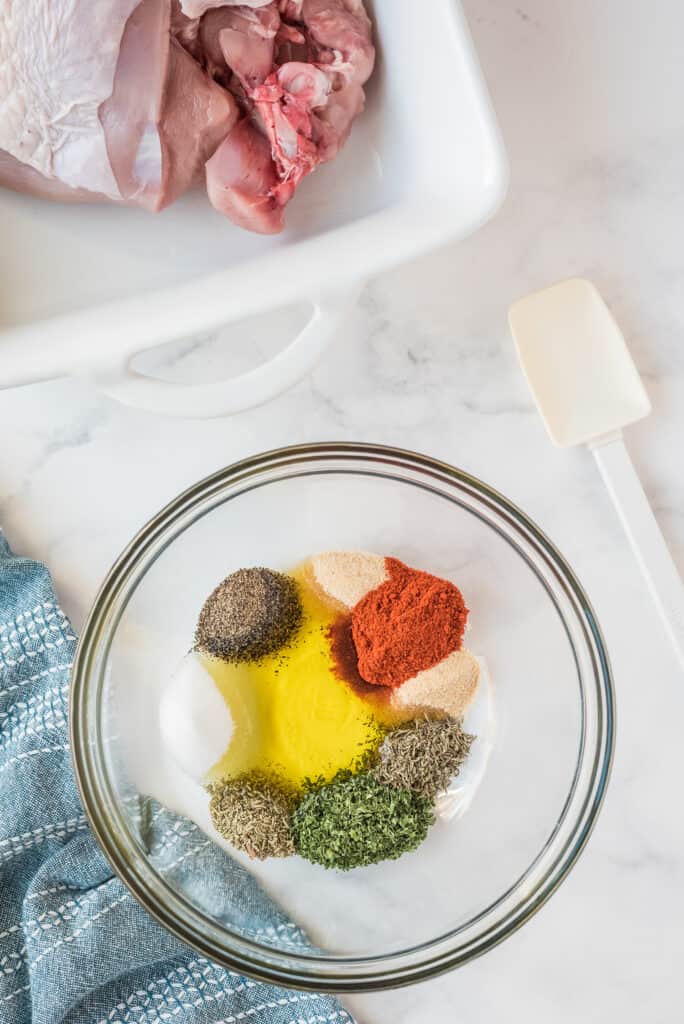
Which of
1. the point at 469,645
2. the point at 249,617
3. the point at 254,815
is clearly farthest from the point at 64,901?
the point at 469,645

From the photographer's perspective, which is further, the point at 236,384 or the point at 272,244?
the point at 272,244

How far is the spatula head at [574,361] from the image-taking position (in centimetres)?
88

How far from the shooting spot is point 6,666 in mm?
885

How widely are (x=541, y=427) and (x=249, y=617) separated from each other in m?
0.33

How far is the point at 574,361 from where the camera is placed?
Answer: 2.89 feet

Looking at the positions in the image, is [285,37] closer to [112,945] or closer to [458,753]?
[458,753]

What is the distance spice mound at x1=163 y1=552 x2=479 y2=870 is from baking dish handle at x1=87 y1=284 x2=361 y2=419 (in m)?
0.17

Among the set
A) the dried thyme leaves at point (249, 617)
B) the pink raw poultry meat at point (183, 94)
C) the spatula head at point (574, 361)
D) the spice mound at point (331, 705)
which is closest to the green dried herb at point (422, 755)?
the spice mound at point (331, 705)

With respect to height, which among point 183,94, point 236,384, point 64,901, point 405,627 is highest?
point 183,94

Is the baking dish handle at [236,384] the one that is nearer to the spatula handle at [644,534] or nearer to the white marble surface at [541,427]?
the white marble surface at [541,427]

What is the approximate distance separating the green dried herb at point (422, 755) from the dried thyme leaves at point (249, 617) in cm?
13

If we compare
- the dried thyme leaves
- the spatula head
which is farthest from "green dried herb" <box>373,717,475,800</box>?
→ the spatula head

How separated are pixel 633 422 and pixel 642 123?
29 cm

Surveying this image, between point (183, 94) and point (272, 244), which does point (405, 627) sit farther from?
point (183, 94)
